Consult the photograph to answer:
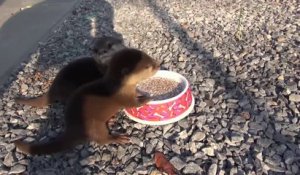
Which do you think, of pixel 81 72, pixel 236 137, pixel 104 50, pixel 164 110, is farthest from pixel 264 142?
pixel 81 72

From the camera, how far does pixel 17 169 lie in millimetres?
2643

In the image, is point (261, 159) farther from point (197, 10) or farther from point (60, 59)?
point (197, 10)

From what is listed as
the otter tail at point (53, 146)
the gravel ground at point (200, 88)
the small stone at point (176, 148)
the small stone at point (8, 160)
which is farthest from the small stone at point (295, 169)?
the small stone at point (8, 160)

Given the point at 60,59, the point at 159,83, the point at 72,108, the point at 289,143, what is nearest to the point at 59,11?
the point at 60,59

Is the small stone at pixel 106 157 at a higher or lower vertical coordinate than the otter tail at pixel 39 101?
lower

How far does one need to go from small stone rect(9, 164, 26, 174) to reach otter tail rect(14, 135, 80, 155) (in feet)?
0.32

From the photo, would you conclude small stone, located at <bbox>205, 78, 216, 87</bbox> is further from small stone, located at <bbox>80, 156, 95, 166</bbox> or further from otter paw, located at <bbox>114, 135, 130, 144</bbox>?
small stone, located at <bbox>80, 156, 95, 166</bbox>

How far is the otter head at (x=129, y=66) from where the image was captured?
2.60 metres

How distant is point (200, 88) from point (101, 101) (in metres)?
0.99

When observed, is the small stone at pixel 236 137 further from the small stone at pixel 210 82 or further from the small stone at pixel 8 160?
the small stone at pixel 8 160

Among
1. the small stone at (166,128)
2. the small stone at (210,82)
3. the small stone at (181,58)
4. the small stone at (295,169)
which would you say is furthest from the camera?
the small stone at (181,58)

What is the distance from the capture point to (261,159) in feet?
8.43

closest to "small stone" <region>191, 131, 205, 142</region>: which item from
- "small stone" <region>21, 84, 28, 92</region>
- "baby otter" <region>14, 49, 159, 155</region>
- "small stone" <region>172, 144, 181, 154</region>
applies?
"small stone" <region>172, 144, 181, 154</region>

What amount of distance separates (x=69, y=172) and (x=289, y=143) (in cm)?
133
